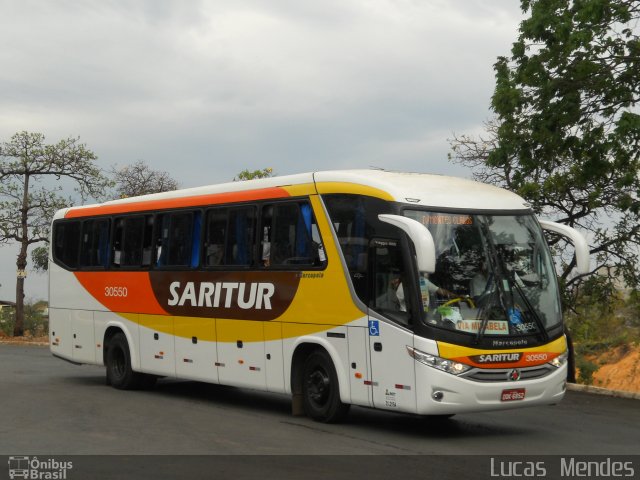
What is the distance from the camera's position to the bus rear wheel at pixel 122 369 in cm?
1867

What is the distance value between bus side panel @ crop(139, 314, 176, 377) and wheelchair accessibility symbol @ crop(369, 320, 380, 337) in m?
5.31

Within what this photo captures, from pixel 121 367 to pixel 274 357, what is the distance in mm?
5286

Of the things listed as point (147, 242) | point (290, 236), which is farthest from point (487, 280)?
point (147, 242)

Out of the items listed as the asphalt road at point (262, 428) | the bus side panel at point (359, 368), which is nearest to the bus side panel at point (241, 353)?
the asphalt road at point (262, 428)

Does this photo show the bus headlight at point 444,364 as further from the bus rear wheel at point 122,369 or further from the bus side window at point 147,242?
the bus rear wheel at point 122,369

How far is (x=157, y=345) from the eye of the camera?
698 inches

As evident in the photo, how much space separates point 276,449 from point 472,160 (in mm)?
16828

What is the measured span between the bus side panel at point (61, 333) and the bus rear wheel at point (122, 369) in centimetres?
158

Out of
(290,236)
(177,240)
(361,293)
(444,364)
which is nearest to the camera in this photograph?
(444,364)

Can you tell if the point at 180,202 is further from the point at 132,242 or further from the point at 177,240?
the point at 132,242

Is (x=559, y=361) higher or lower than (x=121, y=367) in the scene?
higher

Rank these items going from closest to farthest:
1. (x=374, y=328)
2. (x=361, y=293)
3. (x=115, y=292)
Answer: (x=374, y=328) < (x=361, y=293) < (x=115, y=292)
